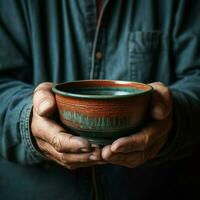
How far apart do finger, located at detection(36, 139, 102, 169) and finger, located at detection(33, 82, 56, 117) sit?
0.25 feet

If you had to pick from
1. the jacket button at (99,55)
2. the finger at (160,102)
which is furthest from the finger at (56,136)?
the jacket button at (99,55)

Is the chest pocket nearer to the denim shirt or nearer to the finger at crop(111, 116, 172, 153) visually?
the denim shirt

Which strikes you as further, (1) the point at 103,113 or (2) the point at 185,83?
(2) the point at 185,83

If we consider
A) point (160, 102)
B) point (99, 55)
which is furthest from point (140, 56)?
point (160, 102)

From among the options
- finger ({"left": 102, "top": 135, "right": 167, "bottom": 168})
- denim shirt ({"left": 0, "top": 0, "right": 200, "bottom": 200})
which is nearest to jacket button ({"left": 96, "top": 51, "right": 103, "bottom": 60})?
denim shirt ({"left": 0, "top": 0, "right": 200, "bottom": 200})

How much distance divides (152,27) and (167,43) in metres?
0.05

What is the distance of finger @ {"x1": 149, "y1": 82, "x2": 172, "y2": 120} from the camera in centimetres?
63

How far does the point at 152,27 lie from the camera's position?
0.88 meters

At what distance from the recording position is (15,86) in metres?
0.82

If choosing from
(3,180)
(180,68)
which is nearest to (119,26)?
(180,68)

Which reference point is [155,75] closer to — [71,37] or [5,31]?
[71,37]

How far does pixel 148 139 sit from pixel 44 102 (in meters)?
0.17

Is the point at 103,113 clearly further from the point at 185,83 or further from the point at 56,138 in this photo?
the point at 185,83

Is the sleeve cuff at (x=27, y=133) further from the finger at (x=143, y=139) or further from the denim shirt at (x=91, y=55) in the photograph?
the finger at (x=143, y=139)
